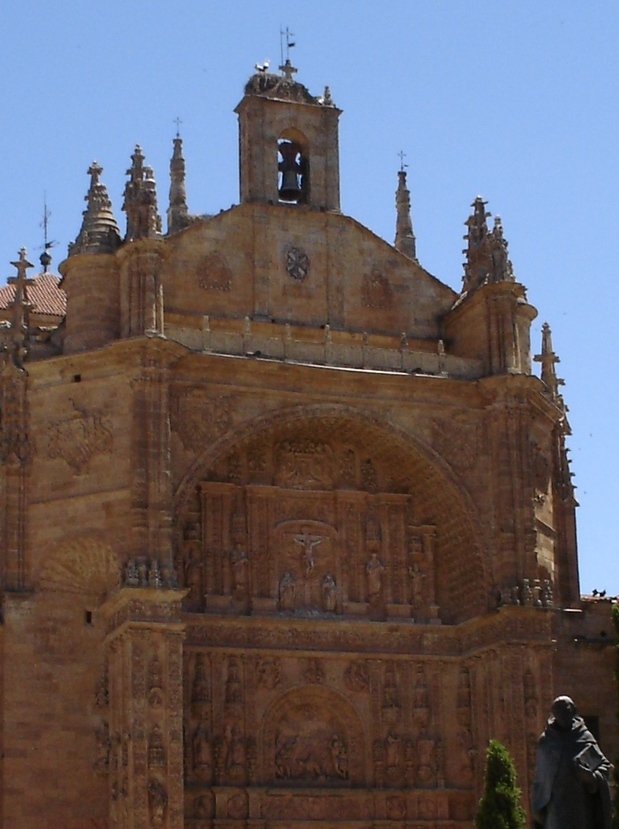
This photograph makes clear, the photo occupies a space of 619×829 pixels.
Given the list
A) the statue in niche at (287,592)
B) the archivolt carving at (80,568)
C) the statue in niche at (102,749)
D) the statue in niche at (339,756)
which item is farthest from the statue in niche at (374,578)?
the statue in niche at (102,749)

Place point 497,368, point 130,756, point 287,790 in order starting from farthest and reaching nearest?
point 497,368
point 287,790
point 130,756

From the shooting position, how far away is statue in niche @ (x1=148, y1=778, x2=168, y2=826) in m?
26.3

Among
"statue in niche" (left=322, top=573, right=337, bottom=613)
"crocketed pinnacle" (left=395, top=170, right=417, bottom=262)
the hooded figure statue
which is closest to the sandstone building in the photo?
"statue in niche" (left=322, top=573, right=337, bottom=613)

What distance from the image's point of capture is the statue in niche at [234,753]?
2886 centimetres

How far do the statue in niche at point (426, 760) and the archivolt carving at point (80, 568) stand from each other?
6202mm

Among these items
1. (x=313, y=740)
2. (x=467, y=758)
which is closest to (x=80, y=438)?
(x=313, y=740)

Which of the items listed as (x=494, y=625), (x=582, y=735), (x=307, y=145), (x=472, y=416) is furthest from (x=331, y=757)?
(x=582, y=735)

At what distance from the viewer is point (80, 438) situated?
2853 cm

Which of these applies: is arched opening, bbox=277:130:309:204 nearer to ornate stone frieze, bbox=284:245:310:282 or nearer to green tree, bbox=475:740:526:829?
ornate stone frieze, bbox=284:245:310:282

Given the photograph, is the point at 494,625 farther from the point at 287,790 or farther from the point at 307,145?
the point at 307,145

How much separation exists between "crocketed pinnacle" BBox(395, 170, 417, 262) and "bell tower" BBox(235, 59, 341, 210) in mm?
5123

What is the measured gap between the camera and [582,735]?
13148 millimetres

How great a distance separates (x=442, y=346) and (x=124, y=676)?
8678 millimetres

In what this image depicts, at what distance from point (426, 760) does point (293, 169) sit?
1123cm
